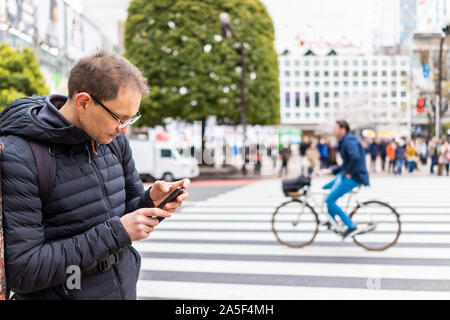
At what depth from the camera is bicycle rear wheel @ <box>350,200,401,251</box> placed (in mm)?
5949

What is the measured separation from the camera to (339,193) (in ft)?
19.2

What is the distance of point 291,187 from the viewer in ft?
20.5

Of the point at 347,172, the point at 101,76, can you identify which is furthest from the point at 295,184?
the point at 101,76

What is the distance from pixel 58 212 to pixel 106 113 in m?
0.39

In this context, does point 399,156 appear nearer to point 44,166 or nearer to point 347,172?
point 347,172

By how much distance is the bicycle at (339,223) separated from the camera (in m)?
5.97

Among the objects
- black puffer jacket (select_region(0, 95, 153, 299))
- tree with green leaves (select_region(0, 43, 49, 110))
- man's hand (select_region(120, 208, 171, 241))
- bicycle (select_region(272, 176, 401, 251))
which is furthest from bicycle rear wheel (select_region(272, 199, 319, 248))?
tree with green leaves (select_region(0, 43, 49, 110))

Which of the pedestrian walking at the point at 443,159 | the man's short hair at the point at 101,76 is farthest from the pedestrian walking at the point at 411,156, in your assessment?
the man's short hair at the point at 101,76

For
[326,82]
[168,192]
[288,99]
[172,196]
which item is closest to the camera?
[172,196]

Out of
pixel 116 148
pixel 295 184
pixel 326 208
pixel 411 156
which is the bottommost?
pixel 326 208

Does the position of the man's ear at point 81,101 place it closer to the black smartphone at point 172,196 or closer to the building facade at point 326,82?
the black smartphone at point 172,196
